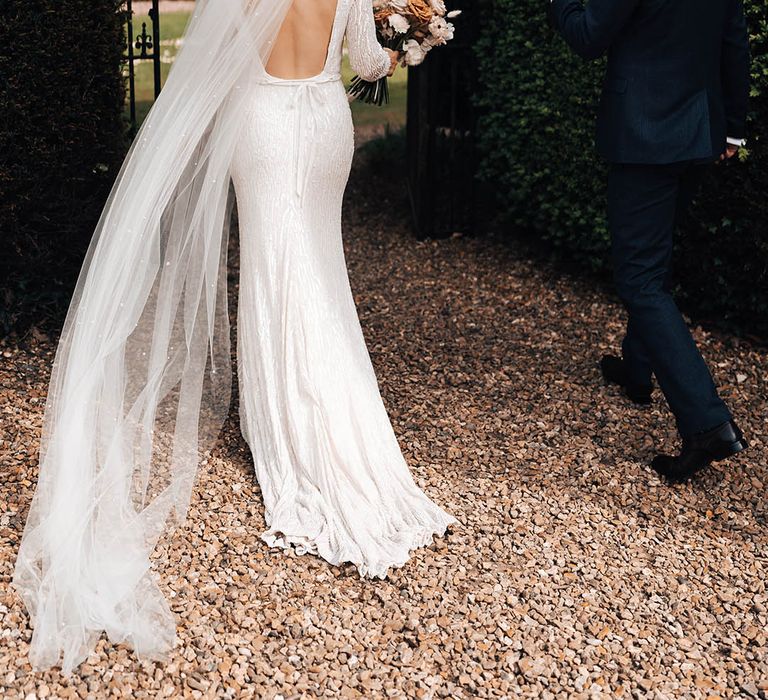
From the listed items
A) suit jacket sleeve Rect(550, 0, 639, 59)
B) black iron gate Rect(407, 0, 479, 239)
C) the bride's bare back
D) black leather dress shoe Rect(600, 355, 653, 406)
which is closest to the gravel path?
Answer: black leather dress shoe Rect(600, 355, 653, 406)

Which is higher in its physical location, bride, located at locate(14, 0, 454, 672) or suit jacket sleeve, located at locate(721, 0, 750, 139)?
suit jacket sleeve, located at locate(721, 0, 750, 139)

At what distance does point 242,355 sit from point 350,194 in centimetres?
419

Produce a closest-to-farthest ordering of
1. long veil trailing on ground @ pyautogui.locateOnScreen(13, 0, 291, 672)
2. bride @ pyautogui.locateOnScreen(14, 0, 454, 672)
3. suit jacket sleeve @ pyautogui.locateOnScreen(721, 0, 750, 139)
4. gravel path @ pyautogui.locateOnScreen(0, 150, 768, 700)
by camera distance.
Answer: gravel path @ pyautogui.locateOnScreen(0, 150, 768, 700) → long veil trailing on ground @ pyautogui.locateOnScreen(13, 0, 291, 672) → bride @ pyautogui.locateOnScreen(14, 0, 454, 672) → suit jacket sleeve @ pyautogui.locateOnScreen(721, 0, 750, 139)

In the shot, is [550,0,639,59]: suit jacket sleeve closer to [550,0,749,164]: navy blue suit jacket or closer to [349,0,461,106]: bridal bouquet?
[550,0,749,164]: navy blue suit jacket

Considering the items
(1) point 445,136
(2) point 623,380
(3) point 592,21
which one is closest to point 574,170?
(1) point 445,136

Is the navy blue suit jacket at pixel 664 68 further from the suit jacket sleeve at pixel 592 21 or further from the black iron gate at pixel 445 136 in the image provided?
the black iron gate at pixel 445 136

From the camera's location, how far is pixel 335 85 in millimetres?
3627

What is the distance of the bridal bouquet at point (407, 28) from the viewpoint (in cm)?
381

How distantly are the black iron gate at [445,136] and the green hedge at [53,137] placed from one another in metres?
2.34

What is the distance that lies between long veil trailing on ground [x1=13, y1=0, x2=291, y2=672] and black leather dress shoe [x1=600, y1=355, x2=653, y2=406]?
2051 mm

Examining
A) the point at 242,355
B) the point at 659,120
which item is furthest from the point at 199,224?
the point at 659,120

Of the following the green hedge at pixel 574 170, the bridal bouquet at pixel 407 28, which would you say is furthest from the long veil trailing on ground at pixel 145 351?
the green hedge at pixel 574 170

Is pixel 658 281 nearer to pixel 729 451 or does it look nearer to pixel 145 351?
pixel 729 451

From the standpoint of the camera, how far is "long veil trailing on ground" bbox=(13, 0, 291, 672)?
322 cm
